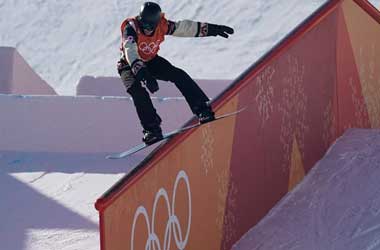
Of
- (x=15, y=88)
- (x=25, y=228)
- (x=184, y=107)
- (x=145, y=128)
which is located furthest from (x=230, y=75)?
(x=145, y=128)

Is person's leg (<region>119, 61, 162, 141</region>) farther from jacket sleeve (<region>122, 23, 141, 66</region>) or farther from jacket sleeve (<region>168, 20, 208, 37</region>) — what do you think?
jacket sleeve (<region>168, 20, 208, 37</region>)

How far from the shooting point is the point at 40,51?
18.2 metres

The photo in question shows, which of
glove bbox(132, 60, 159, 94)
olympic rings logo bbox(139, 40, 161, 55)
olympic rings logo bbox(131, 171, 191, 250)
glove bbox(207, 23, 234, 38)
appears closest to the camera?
olympic rings logo bbox(131, 171, 191, 250)

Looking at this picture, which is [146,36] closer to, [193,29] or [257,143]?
[193,29]

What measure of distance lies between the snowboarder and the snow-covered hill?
29.4ft

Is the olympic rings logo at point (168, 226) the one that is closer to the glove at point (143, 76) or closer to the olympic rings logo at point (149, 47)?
the glove at point (143, 76)

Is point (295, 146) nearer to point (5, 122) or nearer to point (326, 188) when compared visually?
point (326, 188)

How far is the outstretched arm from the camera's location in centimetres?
680

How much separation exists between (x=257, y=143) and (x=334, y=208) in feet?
2.40

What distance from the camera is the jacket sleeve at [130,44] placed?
21.1 feet

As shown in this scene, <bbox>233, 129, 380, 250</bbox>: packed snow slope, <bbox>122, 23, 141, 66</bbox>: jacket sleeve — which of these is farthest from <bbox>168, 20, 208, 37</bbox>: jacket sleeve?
<bbox>233, 129, 380, 250</bbox>: packed snow slope

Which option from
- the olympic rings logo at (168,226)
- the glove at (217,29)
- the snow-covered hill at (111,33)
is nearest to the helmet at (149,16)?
the glove at (217,29)

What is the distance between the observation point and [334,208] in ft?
22.7

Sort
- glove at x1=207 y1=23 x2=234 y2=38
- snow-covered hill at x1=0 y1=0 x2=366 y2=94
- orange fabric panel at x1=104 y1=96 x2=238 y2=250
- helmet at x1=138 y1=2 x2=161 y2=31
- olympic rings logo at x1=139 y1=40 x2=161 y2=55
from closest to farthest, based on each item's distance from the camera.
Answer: orange fabric panel at x1=104 y1=96 x2=238 y2=250 → helmet at x1=138 y1=2 x2=161 y2=31 → olympic rings logo at x1=139 y1=40 x2=161 y2=55 → glove at x1=207 y1=23 x2=234 y2=38 → snow-covered hill at x1=0 y1=0 x2=366 y2=94
